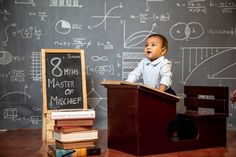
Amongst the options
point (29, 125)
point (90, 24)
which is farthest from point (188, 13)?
point (29, 125)

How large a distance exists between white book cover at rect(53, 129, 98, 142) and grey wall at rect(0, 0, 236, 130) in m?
1.16

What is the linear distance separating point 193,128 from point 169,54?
1.04 meters

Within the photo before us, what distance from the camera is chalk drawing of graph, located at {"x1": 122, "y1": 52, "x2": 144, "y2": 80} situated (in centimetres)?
333

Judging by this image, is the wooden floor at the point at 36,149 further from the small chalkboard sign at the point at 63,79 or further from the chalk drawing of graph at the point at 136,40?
the chalk drawing of graph at the point at 136,40

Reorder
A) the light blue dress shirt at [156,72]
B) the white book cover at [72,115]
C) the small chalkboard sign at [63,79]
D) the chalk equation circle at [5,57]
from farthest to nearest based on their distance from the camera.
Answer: the chalk equation circle at [5,57], the small chalkboard sign at [63,79], the light blue dress shirt at [156,72], the white book cover at [72,115]

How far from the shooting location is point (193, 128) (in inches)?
96.9

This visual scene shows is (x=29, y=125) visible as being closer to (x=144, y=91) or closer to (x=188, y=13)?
(x=144, y=91)

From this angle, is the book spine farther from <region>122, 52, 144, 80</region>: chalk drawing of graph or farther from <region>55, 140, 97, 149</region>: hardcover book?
<region>122, 52, 144, 80</region>: chalk drawing of graph

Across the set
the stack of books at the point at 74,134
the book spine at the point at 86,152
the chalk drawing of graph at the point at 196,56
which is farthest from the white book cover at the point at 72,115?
the chalk drawing of graph at the point at 196,56

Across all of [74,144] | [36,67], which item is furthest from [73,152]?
[36,67]

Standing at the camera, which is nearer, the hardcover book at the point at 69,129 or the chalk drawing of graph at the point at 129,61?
the hardcover book at the point at 69,129

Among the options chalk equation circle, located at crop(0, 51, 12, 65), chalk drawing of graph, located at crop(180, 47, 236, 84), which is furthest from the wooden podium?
chalk equation circle, located at crop(0, 51, 12, 65)

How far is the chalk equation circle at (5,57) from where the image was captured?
3.28 m

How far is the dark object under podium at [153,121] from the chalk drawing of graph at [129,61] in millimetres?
942
